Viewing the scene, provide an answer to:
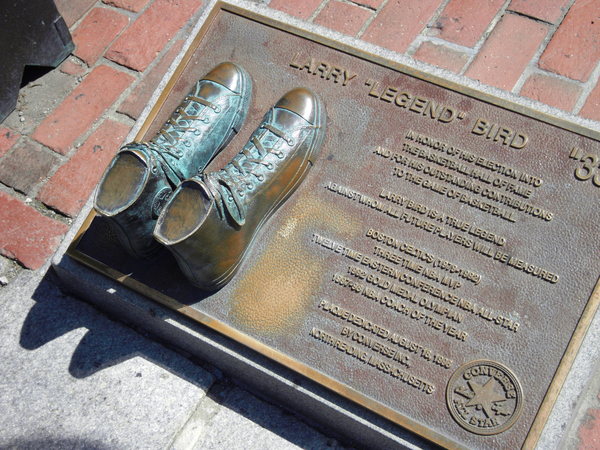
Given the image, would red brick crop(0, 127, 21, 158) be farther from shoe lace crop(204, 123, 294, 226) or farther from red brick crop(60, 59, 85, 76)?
shoe lace crop(204, 123, 294, 226)

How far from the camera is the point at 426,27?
253 centimetres

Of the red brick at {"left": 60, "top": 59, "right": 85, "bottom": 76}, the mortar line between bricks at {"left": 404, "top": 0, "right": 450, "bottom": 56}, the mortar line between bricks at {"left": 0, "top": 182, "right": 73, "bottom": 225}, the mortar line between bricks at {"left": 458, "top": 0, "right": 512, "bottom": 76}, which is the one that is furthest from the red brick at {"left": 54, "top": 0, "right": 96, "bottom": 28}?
the mortar line between bricks at {"left": 458, "top": 0, "right": 512, "bottom": 76}

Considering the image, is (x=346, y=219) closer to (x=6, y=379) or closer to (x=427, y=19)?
(x=427, y=19)

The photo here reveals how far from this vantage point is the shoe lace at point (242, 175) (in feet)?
6.01

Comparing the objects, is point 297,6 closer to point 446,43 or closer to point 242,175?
point 446,43

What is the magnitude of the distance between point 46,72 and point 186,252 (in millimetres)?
1447

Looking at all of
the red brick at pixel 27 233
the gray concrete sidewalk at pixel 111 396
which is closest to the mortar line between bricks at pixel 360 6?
the red brick at pixel 27 233

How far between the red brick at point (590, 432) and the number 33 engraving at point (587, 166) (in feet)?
2.29

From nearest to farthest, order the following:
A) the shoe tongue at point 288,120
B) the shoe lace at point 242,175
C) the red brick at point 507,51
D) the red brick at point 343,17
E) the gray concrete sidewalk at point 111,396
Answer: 1. the shoe lace at point 242,175
2. the gray concrete sidewalk at point 111,396
3. the shoe tongue at point 288,120
4. the red brick at point 507,51
5. the red brick at point 343,17

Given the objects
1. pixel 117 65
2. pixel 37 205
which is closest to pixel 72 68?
pixel 117 65

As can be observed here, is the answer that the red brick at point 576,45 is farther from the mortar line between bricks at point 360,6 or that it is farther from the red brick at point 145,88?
the red brick at point 145,88

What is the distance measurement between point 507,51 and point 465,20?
23 cm

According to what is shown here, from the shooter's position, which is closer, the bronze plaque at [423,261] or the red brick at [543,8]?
the bronze plaque at [423,261]

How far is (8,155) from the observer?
2.55 meters
